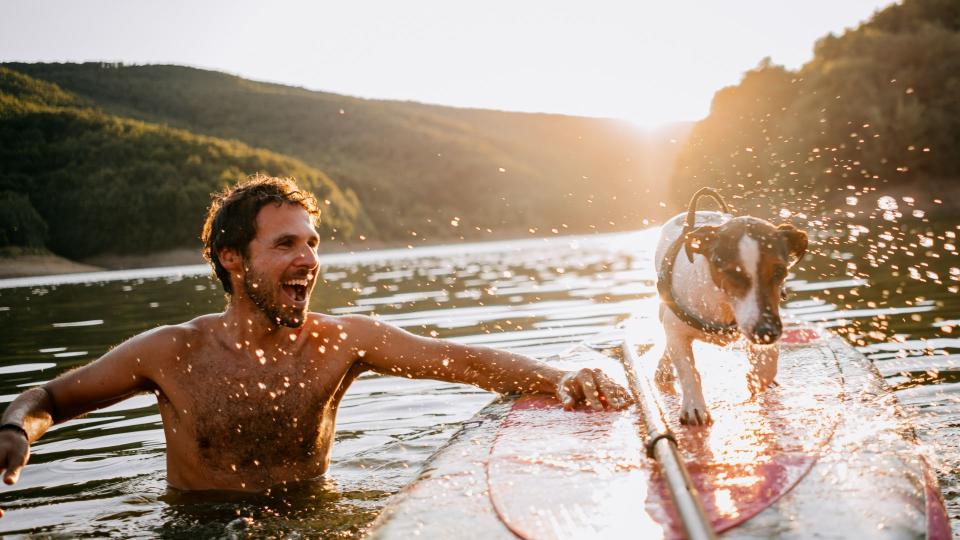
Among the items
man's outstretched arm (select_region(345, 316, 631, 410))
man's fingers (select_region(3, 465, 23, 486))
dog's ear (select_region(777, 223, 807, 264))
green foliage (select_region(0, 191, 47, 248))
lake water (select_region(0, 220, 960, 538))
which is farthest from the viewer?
green foliage (select_region(0, 191, 47, 248))

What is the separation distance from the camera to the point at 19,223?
56.9 meters

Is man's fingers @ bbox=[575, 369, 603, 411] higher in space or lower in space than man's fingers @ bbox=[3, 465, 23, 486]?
lower

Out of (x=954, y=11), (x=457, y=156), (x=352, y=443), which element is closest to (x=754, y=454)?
(x=352, y=443)

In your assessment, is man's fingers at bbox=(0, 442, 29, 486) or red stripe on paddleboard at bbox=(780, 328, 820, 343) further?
red stripe on paddleboard at bbox=(780, 328, 820, 343)

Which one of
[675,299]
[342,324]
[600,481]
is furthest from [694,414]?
[342,324]

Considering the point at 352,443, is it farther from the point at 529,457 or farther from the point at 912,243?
the point at 912,243

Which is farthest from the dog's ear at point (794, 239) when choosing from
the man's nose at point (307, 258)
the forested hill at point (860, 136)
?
the forested hill at point (860, 136)

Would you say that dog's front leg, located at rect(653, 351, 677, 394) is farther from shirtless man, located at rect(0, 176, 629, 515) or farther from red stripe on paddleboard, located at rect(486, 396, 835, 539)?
red stripe on paddleboard, located at rect(486, 396, 835, 539)

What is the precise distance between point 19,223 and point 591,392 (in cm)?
6292

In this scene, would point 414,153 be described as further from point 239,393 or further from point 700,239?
point 239,393

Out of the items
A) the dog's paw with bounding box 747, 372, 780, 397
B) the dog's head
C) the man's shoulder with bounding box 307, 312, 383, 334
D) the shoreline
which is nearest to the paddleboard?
the dog's paw with bounding box 747, 372, 780, 397

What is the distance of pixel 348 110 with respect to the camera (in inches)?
4884

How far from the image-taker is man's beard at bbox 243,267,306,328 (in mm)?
4176

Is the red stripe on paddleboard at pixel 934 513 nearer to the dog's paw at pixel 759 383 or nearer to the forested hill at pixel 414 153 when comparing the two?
the dog's paw at pixel 759 383
